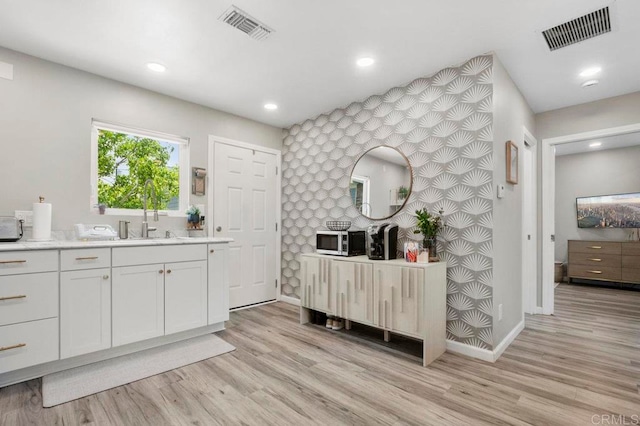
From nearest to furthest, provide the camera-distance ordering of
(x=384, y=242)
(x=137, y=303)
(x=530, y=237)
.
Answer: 1. (x=137, y=303)
2. (x=384, y=242)
3. (x=530, y=237)

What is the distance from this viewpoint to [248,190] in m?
4.13

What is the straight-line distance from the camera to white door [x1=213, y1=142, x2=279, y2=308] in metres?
3.88

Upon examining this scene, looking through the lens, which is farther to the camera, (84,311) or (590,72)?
(590,72)

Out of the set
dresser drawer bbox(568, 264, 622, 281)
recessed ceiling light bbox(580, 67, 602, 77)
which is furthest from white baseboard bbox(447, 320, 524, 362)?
dresser drawer bbox(568, 264, 622, 281)

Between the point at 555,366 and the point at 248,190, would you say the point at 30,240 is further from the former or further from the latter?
the point at 555,366

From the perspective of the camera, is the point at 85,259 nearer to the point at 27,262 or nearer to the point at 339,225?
the point at 27,262

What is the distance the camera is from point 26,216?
8.26 feet

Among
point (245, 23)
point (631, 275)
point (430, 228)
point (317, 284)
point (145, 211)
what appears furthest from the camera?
point (631, 275)

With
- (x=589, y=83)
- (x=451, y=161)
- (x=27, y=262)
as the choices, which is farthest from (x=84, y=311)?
(x=589, y=83)

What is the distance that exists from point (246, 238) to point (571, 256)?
5.99m

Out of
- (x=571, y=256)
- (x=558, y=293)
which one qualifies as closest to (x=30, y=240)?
(x=558, y=293)

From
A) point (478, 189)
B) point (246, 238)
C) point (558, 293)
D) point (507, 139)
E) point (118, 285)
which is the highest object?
point (507, 139)

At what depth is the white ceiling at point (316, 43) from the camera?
2043 millimetres

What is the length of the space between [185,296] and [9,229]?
1385 millimetres
